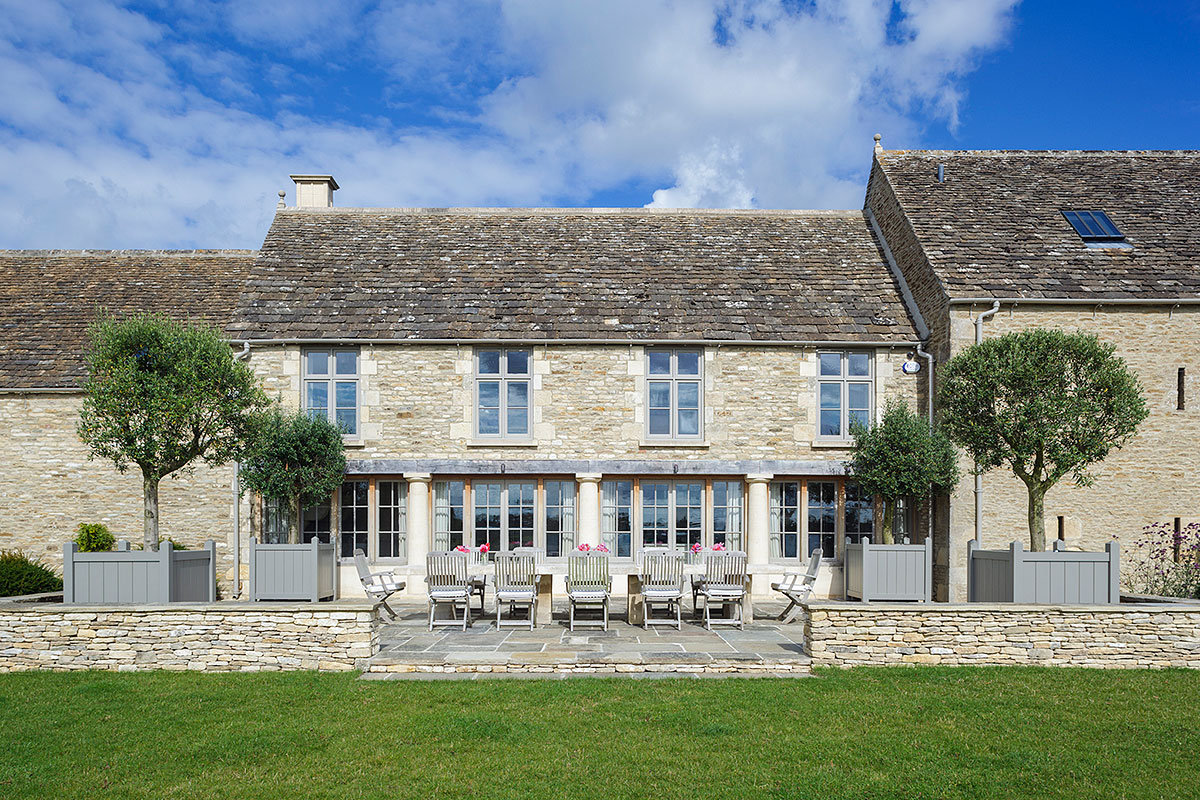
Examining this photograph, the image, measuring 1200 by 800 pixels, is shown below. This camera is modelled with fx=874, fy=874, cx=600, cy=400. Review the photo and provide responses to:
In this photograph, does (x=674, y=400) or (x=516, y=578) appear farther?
(x=674, y=400)

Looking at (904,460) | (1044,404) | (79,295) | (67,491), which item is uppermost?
(79,295)

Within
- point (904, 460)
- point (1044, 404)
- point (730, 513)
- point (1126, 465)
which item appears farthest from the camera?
point (730, 513)

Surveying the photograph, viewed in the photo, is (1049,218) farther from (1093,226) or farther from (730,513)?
(730,513)

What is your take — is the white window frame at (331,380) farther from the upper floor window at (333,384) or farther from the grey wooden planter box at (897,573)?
the grey wooden planter box at (897,573)

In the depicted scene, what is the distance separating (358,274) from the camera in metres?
17.0

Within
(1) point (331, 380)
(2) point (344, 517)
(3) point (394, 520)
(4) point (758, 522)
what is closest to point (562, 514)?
(3) point (394, 520)

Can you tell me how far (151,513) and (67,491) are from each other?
211 inches

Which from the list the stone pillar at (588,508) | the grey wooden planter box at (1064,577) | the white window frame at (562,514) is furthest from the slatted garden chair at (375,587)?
the grey wooden planter box at (1064,577)

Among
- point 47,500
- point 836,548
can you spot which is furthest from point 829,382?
point 47,500

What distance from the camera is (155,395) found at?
11.2 meters

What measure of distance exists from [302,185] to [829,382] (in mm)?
12838

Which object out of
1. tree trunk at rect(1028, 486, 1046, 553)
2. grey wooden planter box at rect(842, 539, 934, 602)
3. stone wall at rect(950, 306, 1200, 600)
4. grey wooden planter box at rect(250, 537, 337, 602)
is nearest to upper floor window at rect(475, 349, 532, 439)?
grey wooden planter box at rect(250, 537, 337, 602)

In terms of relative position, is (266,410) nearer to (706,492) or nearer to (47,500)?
(47,500)

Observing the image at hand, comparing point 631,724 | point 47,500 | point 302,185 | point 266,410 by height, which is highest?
point 302,185
